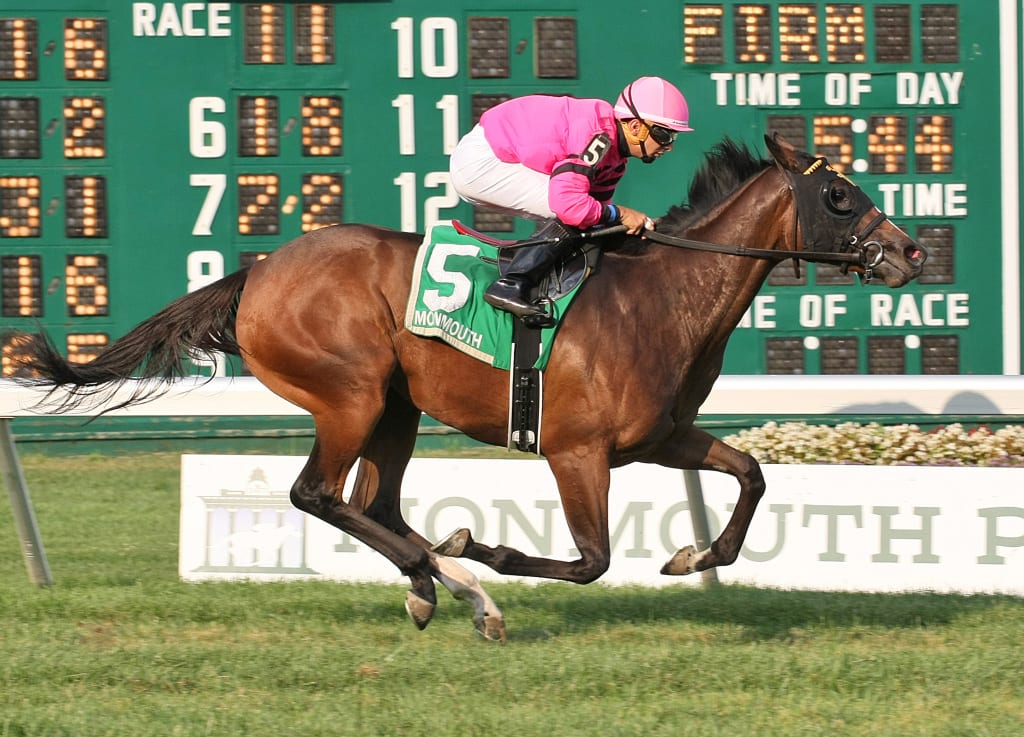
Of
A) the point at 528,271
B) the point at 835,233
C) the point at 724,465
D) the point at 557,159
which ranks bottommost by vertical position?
the point at 724,465

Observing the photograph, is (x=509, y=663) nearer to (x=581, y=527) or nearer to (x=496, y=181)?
(x=581, y=527)

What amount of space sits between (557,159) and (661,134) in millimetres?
324

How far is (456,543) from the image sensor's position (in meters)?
4.41

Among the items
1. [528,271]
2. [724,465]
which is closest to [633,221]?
[528,271]

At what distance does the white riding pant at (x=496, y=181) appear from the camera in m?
4.63

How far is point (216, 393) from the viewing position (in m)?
5.68

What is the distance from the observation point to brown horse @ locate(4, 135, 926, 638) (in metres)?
4.36

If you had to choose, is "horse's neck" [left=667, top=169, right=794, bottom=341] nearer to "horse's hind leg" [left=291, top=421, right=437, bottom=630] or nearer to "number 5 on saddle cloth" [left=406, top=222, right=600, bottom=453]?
"number 5 on saddle cloth" [left=406, top=222, right=600, bottom=453]

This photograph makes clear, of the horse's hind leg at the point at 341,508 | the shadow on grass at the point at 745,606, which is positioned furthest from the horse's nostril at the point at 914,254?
the horse's hind leg at the point at 341,508

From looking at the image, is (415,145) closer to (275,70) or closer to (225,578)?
(275,70)

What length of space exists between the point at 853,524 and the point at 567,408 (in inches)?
61.7

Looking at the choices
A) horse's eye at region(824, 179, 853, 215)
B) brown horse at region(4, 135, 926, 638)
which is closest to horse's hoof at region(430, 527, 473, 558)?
brown horse at region(4, 135, 926, 638)

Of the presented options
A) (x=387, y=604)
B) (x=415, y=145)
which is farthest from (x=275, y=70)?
(x=387, y=604)

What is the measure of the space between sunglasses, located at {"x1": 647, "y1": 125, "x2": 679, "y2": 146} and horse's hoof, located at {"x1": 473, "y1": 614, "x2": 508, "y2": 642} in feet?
4.87
